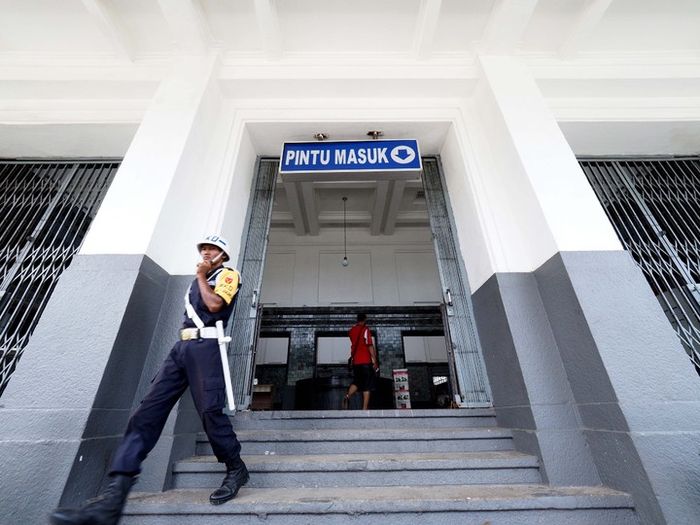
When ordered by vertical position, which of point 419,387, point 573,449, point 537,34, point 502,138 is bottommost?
point 573,449

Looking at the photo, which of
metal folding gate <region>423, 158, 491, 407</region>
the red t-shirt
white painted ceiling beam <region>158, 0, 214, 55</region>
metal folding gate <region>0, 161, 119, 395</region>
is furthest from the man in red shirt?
white painted ceiling beam <region>158, 0, 214, 55</region>

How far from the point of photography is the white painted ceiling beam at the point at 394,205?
597cm

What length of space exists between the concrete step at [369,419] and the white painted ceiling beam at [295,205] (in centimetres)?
373

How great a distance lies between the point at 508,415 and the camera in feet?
7.63

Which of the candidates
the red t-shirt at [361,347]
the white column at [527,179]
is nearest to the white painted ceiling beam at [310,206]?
the red t-shirt at [361,347]

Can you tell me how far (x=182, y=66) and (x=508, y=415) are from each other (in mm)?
4441

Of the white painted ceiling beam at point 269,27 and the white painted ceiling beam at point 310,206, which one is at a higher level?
the white painted ceiling beam at point 310,206

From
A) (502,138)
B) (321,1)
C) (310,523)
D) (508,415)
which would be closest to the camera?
(310,523)

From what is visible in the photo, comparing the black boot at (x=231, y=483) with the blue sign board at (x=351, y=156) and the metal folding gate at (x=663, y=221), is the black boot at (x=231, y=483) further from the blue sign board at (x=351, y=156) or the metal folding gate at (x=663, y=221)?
the metal folding gate at (x=663, y=221)

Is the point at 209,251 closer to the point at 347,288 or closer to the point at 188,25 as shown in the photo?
the point at 188,25

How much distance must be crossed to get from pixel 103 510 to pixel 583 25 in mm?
5165

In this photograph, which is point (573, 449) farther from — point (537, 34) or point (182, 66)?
point (182, 66)

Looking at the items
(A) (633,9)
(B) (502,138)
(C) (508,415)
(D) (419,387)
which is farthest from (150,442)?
(D) (419,387)

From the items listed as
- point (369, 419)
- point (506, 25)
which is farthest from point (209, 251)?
point (506, 25)
